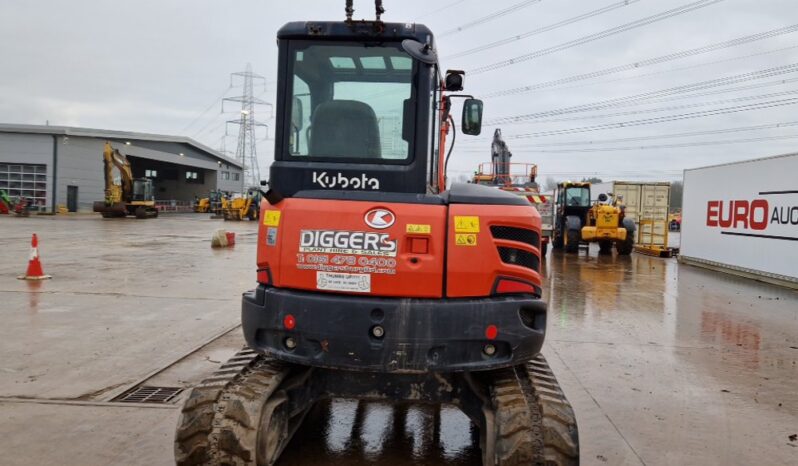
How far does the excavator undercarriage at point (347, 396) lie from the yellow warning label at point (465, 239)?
0.91 m

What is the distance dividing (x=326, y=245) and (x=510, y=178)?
22607mm

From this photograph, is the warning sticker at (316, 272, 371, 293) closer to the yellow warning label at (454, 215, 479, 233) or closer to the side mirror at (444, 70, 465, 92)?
the yellow warning label at (454, 215, 479, 233)

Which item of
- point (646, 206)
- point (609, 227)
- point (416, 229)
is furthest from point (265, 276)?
point (646, 206)

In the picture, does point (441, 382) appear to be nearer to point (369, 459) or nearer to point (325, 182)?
point (369, 459)

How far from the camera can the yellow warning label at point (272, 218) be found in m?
3.62

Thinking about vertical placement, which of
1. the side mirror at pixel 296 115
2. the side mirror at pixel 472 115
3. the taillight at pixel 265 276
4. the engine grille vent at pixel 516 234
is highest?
the side mirror at pixel 472 115

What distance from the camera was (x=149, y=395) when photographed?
5.26 meters

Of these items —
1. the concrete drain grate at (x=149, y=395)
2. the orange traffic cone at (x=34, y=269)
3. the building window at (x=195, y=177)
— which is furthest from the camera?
the building window at (x=195, y=177)

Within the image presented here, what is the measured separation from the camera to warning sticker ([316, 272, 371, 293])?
3471 millimetres

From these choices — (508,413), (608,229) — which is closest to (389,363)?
(508,413)

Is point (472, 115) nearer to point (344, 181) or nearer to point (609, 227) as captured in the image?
point (344, 181)

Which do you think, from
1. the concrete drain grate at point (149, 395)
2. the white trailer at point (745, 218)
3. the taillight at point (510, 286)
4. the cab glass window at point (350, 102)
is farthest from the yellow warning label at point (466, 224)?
the white trailer at point (745, 218)

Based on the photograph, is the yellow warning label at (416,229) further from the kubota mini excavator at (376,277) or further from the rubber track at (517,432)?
the rubber track at (517,432)

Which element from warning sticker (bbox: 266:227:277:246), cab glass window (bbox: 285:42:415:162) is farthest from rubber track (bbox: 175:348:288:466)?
cab glass window (bbox: 285:42:415:162)
